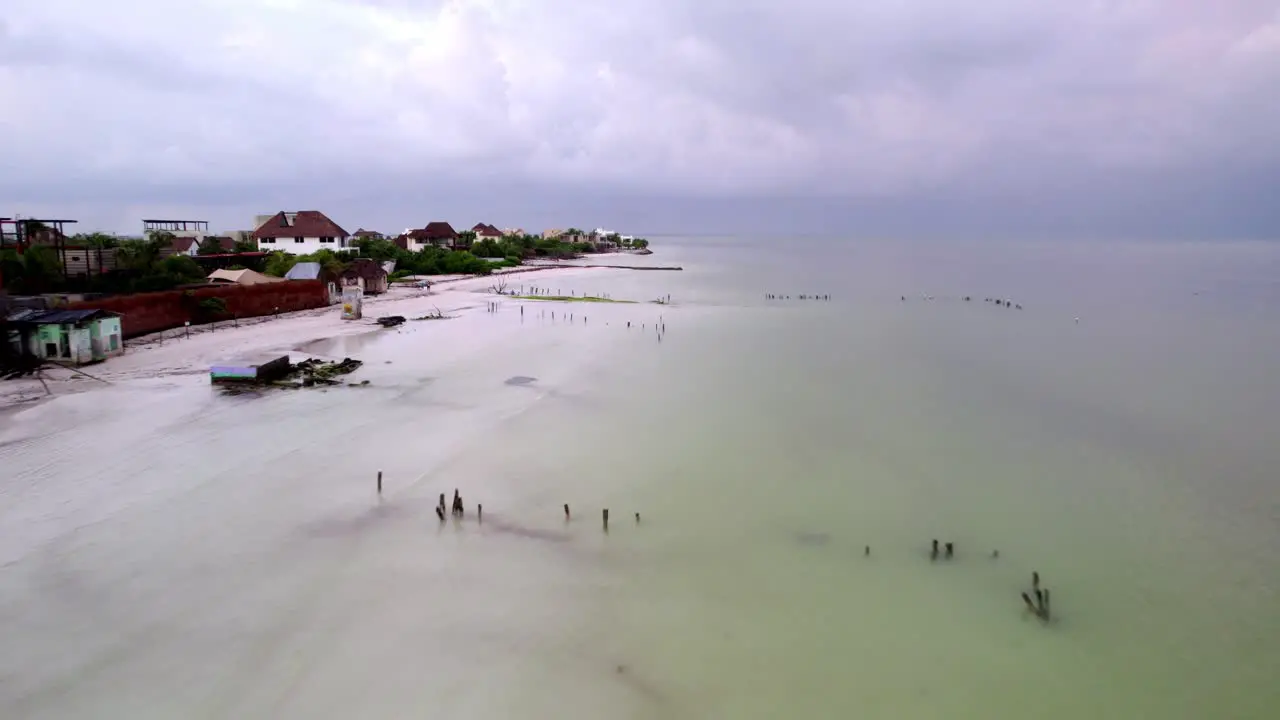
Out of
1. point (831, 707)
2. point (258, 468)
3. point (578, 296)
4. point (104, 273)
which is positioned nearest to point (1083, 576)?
point (831, 707)

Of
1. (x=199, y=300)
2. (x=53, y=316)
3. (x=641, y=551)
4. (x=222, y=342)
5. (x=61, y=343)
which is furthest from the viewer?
(x=199, y=300)

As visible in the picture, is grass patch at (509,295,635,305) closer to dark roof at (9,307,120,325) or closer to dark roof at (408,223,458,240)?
dark roof at (9,307,120,325)

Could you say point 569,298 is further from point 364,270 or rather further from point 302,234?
point 302,234

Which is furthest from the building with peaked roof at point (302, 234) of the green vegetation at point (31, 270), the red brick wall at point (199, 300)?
the green vegetation at point (31, 270)

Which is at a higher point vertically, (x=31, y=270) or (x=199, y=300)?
(x=31, y=270)

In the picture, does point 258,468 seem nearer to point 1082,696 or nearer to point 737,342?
point 1082,696

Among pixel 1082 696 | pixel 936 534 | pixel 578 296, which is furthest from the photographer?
pixel 578 296

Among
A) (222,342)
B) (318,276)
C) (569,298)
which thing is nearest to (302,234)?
(318,276)
